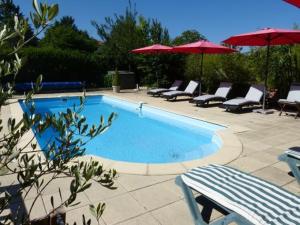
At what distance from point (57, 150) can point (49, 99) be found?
12904 mm

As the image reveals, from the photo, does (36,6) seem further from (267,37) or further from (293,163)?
(267,37)

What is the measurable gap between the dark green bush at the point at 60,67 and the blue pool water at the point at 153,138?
23.6ft

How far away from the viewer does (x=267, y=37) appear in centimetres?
935

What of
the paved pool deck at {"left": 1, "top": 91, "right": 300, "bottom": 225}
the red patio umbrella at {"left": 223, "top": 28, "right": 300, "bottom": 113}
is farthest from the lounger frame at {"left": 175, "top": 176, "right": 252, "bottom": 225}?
the red patio umbrella at {"left": 223, "top": 28, "right": 300, "bottom": 113}

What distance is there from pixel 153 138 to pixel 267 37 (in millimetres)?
5311

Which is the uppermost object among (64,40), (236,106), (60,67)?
(64,40)

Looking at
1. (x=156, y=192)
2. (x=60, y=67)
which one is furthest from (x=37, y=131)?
(x=60, y=67)

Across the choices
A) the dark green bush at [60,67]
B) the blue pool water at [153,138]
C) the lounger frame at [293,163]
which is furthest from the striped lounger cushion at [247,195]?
the dark green bush at [60,67]

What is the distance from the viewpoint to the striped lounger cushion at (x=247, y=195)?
2223 mm

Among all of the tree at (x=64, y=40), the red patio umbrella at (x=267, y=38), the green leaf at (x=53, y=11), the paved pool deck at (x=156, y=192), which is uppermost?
the tree at (x=64, y=40)

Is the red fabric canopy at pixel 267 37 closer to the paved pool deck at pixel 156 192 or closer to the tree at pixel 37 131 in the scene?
the paved pool deck at pixel 156 192

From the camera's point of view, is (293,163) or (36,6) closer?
(36,6)

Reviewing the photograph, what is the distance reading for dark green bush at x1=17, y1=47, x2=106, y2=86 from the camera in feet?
54.6

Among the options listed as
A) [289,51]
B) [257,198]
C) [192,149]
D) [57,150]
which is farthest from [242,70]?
[57,150]
